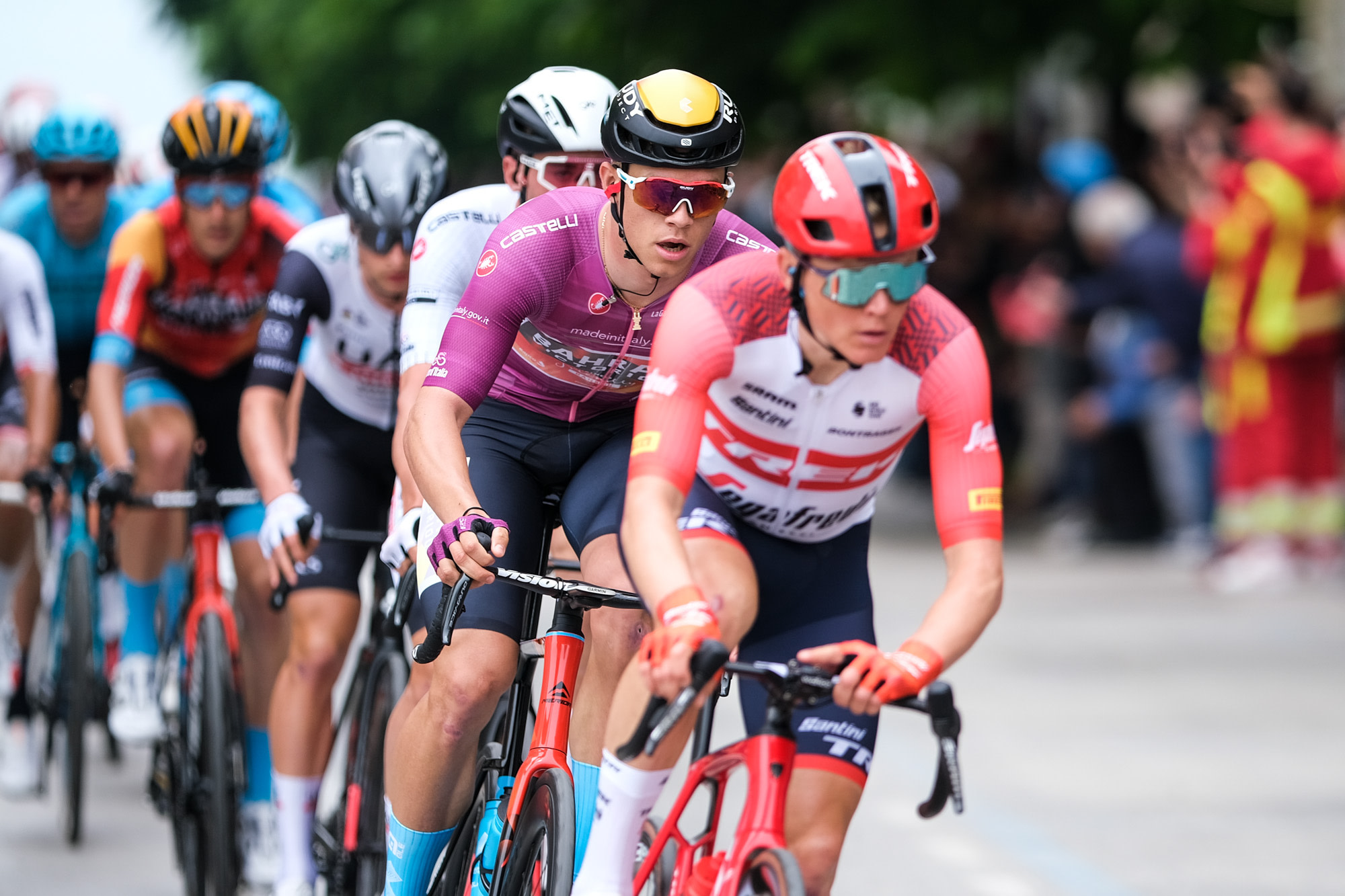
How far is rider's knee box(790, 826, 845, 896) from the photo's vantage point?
406 centimetres

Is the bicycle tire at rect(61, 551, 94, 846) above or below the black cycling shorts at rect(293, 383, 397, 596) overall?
below

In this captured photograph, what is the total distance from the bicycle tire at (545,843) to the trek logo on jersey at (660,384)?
0.88 meters

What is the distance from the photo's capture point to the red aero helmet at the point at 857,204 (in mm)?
3805

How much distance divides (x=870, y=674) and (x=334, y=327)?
2993 mm

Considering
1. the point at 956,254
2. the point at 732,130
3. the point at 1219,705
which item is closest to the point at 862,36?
the point at 956,254

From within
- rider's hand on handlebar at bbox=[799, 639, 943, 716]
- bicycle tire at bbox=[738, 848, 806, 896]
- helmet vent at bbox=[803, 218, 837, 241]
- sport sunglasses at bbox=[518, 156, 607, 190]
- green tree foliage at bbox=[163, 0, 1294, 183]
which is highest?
green tree foliage at bbox=[163, 0, 1294, 183]

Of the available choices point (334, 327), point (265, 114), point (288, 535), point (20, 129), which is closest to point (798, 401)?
point (288, 535)

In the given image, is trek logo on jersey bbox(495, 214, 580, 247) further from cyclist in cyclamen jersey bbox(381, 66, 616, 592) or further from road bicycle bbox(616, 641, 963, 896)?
road bicycle bbox(616, 641, 963, 896)

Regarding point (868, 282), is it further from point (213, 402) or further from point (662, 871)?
point (213, 402)

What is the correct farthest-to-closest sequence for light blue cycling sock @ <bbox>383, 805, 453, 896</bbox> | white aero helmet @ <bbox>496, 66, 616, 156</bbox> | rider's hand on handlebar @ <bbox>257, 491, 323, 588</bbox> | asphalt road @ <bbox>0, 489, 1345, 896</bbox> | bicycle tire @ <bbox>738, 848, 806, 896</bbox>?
1. asphalt road @ <bbox>0, 489, 1345, 896</bbox>
2. rider's hand on handlebar @ <bbox>257, 491, 323, 588</bbox>
3. white aero helmet @ <bbox>496, 66, 616, 156</bbox>
4. light blue cycling sock @ <bbox>383, 805, 453, 896</bbox>
5. bicycle tire @ <bbox>738, 848, 806, 896</bbox>

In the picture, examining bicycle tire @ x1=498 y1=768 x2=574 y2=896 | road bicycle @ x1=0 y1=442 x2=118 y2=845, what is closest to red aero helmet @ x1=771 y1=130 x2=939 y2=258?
bicycle tire @ x1=498 y1=768 x2=574 y2=896

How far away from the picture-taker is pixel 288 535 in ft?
18.1

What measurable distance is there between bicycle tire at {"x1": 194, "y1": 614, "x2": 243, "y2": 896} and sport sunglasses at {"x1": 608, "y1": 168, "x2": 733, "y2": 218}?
248cm

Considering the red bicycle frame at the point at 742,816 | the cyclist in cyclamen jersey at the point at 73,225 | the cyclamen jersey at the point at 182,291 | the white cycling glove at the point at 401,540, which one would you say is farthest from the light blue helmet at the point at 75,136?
the red bicycle frame at the point at 742,816
